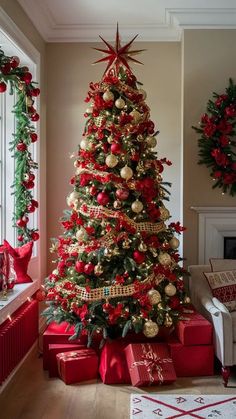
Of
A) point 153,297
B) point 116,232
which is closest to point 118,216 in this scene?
point 116,232

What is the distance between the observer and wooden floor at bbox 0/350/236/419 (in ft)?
9.21

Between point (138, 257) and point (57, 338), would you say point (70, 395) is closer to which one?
point (57, 338)

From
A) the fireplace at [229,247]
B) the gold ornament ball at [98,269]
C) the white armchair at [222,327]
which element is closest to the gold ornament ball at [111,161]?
the gold ornament ball at [98,269]

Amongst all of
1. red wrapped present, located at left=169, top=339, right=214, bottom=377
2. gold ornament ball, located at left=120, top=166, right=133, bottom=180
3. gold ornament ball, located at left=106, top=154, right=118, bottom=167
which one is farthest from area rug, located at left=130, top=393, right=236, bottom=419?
gold ornament ball, located at left=106, top=154, right=118, bottom=167

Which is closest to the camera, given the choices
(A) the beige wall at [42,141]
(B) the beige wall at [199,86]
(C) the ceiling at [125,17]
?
(C) the ceiling at [125,17]

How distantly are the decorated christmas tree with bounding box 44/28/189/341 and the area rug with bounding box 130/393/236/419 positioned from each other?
49 cm

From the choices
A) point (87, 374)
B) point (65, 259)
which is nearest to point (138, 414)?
point (87, 374)

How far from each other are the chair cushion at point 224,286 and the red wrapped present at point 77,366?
45.0 inches

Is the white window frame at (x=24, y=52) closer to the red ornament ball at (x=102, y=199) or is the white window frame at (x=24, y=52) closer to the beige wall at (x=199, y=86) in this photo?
the red ornament ball at (x=102, y=199)

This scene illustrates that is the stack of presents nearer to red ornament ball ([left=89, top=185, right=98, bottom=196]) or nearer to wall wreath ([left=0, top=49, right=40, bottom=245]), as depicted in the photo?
wall wreath ([left=0, top=49, right=40, bottom=245])

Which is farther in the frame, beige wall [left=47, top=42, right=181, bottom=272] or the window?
beige wall [left=47, top=42, right=181, bottom=272]

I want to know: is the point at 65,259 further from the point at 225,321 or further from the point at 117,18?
the point at 117,18

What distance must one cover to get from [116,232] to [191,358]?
114cm

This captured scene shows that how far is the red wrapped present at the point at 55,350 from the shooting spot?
341cm
